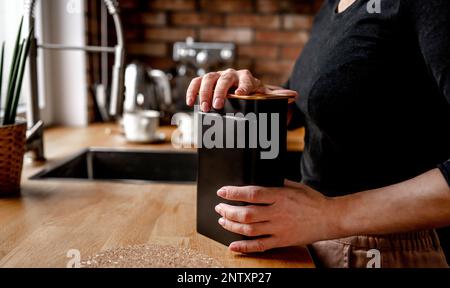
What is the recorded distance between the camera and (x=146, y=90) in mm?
1896

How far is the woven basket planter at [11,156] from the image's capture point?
0.91 meters

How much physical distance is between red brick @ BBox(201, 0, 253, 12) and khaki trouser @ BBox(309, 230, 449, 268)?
1.77 metres

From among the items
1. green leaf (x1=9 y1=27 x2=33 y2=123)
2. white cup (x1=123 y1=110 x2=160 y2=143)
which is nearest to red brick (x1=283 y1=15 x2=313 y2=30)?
white cup (x1=123 y1=110 x2=160 y2=143)

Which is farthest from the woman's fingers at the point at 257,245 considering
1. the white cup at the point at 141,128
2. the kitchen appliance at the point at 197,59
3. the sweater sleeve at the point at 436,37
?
the kitchen appliance at the point at 197,59

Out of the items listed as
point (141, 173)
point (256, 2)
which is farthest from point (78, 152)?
point (256, 2)

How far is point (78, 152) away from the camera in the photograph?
145 cm

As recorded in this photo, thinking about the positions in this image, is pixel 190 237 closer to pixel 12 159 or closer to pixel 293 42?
pixel 12 159

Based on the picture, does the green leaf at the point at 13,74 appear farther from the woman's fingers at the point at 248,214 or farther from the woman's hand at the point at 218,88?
the woman's fingers at the point at 248,214

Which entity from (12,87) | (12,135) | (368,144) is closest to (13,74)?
(12,87)

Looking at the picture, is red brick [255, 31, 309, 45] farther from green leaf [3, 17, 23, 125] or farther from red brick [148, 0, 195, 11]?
green leaf [3, 17, 23, 125]

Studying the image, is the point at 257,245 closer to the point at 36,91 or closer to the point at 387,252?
the point at 387,252

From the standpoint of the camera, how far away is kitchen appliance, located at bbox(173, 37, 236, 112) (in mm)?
2186

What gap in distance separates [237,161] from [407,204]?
0.83ft

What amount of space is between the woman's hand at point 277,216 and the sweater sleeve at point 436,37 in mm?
235
